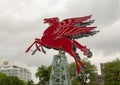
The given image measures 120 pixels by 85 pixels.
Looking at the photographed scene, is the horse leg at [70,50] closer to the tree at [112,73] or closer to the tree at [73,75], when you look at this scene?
the tree at [73,75]

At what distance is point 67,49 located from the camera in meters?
42.8

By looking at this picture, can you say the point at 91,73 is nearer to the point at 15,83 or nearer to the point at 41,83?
the point at 41,83

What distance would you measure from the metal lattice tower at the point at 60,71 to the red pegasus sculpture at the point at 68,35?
142cm

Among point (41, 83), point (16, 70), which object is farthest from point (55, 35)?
point (16, 70)

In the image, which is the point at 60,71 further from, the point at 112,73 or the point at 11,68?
the point at 11,68

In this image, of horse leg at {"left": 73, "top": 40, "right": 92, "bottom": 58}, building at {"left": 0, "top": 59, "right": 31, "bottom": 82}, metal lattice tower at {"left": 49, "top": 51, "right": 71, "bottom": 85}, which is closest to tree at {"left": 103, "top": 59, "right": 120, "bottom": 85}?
metal lattice tower at {"left": 49, "top": 51, "right": 71, "bottom": 85}

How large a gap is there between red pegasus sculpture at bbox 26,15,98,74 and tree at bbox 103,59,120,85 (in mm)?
26386

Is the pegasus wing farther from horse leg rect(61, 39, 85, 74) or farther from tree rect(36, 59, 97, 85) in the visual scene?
tree rect(36, 59, 97, 85)

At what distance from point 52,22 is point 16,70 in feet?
478

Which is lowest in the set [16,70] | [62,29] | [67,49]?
[67,49]

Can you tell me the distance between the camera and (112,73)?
6944 centimetres

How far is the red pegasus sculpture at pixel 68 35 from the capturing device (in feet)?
138

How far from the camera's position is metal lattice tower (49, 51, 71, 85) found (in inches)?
1708

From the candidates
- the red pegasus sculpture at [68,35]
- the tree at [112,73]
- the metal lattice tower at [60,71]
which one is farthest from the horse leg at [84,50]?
the tree at [112,73]
